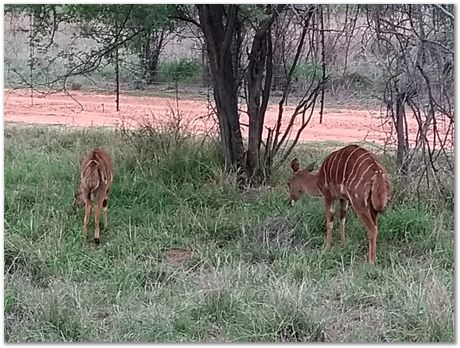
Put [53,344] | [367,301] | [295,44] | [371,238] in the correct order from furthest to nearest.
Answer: [295,44], [371,238], [367,301], [53,344]

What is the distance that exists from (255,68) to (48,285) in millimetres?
3446

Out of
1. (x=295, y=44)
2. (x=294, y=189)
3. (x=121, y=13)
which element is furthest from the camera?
(x=295, y=44)

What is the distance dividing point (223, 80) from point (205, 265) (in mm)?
2588

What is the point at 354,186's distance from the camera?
534cm

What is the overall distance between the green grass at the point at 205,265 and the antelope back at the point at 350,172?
291 mm

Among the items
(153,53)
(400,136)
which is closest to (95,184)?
(400,136)

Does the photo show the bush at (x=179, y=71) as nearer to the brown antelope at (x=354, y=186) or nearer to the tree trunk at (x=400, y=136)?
the tree trunk at (x=400, y=136)

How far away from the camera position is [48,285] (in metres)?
4.49

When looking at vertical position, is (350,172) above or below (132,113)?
above

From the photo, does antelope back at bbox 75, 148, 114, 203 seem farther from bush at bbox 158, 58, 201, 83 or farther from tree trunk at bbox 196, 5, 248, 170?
bush at bbox 158, 58, 201, 83

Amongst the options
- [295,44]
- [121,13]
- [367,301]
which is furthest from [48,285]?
[295,44]

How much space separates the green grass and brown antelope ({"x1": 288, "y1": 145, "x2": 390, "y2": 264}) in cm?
14

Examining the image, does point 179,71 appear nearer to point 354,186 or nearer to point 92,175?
point 92,175

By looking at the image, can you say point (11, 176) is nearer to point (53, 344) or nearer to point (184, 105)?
point (53, 344)
